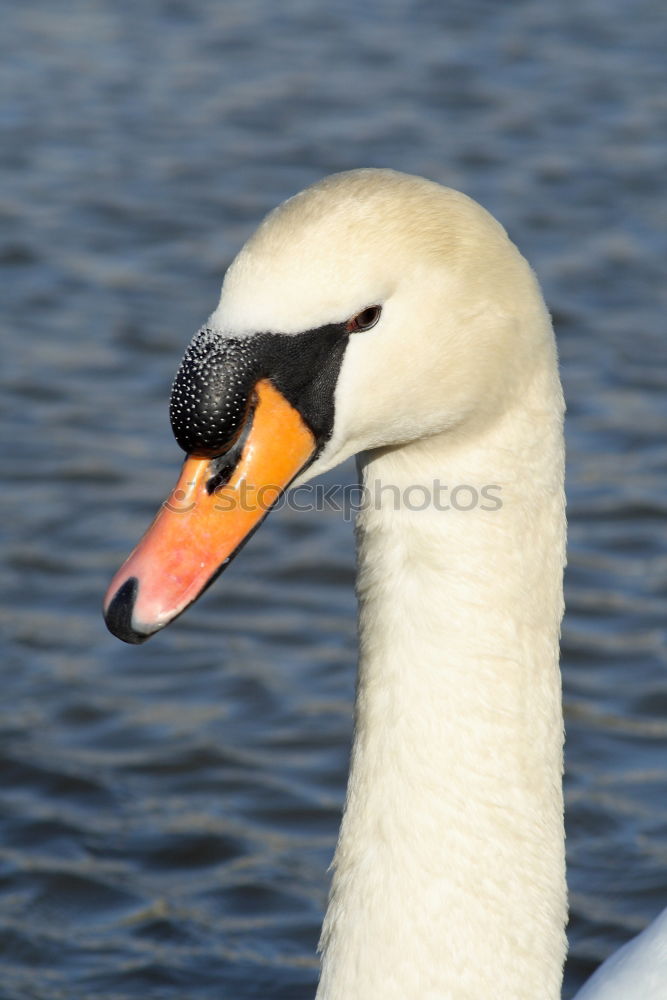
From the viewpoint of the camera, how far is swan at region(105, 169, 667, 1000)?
290 centimetres

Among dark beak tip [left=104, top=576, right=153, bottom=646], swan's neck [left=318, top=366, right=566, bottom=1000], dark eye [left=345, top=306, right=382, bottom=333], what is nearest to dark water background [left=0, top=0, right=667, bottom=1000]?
swan's neck [left=318, top=366, right=566, bottom=1000]

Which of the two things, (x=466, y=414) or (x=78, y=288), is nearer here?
(x=466, y=414)

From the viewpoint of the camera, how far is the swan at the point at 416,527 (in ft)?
9.52

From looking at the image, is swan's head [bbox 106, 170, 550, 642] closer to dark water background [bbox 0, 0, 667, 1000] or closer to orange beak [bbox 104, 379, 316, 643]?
orange beak [bbox 104, 379, 316, 643]

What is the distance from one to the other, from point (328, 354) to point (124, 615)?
0.55 metres

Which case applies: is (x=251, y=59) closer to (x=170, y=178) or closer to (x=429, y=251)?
(x=170, y=178)

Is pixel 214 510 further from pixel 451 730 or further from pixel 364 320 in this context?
pixel 451 730

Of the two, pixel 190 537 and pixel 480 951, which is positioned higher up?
pixel 190 537

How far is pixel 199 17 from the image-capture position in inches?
494

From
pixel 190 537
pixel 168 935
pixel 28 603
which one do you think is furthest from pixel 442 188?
pixel 28 603

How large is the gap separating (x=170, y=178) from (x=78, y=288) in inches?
63.1

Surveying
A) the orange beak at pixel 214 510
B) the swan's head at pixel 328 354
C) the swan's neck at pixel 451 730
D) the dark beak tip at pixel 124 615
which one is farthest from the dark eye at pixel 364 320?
the dark beak tip at pixel 124 615

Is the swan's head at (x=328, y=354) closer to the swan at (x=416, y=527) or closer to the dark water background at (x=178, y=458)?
A: the swan at (x=416, y=527)

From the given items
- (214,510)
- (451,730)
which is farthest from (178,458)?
(214,510)
